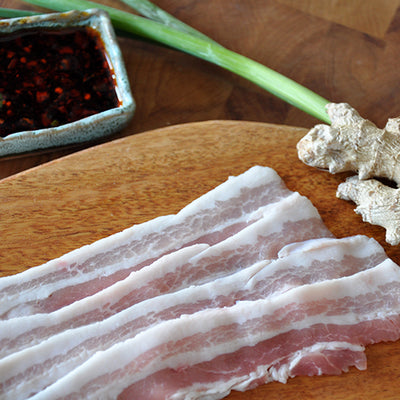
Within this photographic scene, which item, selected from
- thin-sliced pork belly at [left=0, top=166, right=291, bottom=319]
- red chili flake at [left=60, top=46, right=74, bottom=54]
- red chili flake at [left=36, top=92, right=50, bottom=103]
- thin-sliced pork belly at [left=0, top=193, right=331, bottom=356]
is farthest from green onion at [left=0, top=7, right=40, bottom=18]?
thin-sliced pork belly at [left=0, top=193, right=331, bottom=356]

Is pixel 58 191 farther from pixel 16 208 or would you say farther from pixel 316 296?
pixel 316 296

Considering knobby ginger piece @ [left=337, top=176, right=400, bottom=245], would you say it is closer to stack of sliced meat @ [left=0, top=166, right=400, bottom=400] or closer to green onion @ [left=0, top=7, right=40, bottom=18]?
stack of sliced meat @ [left=0, top=166, right=400, bottom=400]

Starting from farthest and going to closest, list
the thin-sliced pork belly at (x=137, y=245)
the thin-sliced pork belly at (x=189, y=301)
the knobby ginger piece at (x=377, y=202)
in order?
the knobby ginger piece at (x=377, y=202) < the thin-sliced pork belly at (x=137, y=245) < the thin-sliced pork belly at (x=189, y=301)

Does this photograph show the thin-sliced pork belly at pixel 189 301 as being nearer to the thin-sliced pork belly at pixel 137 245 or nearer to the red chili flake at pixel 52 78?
the thin-sliced pork belly at pixel 137 245

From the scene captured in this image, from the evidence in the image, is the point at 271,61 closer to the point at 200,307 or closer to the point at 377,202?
the point at 377,202

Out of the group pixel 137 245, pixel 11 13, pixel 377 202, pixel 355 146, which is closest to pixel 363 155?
pixel 355 146

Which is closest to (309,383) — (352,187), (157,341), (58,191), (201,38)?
(157,341)

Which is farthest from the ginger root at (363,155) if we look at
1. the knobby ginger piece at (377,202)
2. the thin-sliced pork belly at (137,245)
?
the thin-sliced pork belly at (137,245)
